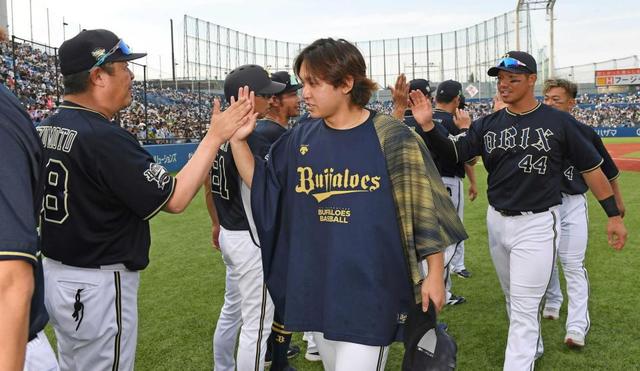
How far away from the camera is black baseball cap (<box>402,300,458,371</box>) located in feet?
7.39

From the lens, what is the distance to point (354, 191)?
2406mm

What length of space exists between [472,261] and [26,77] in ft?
76.2

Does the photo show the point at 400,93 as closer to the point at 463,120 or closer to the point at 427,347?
the point at 463,120

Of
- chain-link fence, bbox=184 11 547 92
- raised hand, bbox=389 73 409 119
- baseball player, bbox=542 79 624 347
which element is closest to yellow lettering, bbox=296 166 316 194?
raised hand, bbox=389 73 409 119

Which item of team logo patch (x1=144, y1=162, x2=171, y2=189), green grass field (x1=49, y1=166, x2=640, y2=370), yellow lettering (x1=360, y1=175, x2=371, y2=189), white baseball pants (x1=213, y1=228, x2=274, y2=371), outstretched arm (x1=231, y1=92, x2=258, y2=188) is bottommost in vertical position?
green grass field (x1=49, y1=166, x2=640, y2=370)

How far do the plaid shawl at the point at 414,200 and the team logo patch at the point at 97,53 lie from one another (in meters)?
1.51

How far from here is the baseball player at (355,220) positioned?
2377mm

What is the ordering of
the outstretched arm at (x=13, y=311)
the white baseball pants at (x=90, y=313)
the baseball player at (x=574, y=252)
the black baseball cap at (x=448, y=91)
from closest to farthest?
the outstretched arm at (x=13, y=311) → the white baseball pants at (x=90, y=313) → the baseball player at (x=574, y=252) → the black baseball cap at (x=448, y=91)

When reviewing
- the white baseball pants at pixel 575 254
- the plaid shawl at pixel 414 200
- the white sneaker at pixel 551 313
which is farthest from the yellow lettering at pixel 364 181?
the white sneaker at pixel 551 313

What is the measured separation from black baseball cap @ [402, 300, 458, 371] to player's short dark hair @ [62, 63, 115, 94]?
204cm

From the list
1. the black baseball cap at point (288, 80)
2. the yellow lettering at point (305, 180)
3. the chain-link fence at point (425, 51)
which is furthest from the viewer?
the chain-link fence at point (425, 51)

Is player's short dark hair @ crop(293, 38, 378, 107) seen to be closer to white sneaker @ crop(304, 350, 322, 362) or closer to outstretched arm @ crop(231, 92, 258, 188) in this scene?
outstretched arm @ crop(231, 92, 258, 188)

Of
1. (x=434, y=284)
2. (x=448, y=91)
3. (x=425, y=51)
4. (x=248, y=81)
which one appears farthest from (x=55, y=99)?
(x=425, y=51)

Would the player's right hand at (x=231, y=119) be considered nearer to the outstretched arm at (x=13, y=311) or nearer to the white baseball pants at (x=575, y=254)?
the outstretched arm at (x=13, y=311)
